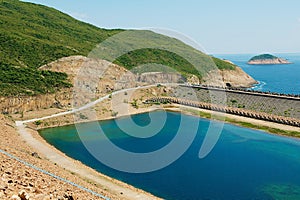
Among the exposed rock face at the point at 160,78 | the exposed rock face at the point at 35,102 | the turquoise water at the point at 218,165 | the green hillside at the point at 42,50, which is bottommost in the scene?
the turquoise water at the point at 218,165

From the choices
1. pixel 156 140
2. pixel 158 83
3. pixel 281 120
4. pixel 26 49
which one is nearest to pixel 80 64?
pixel 26 49

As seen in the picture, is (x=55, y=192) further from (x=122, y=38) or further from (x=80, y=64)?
(x=122, y=38)

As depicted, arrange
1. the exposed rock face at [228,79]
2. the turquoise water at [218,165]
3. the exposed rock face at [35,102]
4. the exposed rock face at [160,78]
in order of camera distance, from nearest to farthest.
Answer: the turquoise water at [218,165], the exposed rock face at [35,102], the exposed rock face at [160,78], the exposed rock face at [228,79]

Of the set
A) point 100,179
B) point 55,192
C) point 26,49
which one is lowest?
point 100,179

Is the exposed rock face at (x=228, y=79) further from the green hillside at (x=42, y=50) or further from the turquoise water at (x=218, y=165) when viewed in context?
the turquoise water at (x=218, y=165)

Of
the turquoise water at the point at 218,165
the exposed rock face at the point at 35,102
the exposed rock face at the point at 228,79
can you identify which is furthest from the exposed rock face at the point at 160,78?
the turquoise water at the point at 218,165

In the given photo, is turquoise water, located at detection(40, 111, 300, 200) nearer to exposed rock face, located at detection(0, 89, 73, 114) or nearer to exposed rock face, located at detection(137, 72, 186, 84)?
exposed rock face, located at detection(0, 89, 73, 114)

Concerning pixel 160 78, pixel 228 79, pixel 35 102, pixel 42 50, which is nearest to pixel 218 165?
pixel 35 102
